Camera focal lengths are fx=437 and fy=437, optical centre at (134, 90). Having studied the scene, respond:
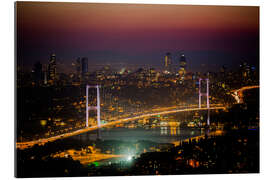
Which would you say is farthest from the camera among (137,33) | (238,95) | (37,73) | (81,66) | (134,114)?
(238,95)

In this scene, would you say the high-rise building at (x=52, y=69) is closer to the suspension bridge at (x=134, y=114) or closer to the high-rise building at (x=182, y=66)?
the suspension bridge at (x=134, y=114)

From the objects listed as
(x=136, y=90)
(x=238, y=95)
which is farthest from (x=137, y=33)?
(x=238, y=95)

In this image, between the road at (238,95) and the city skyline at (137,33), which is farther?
the road at (238,95)

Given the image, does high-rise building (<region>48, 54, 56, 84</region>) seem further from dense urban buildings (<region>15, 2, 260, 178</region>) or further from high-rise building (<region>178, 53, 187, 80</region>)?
high-rise building (<region>178, 53, 187, 80</region>)

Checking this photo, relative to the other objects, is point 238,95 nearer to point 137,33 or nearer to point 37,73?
point 137,33

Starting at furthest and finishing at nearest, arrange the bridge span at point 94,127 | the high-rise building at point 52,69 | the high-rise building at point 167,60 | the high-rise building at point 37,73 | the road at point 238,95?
the road at point 238,95 < the high-rise building at point 167,60 < the high-rise building at point 52,69 < the high-rise building at point 37,73 < the bridge span at point 94,127

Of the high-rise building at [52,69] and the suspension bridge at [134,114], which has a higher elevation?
the high-rise building at [52,69]

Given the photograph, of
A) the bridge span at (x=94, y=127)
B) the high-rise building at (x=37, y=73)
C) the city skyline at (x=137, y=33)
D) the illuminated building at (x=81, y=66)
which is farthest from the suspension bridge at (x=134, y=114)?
the high-rise building at (x=37, y=73)

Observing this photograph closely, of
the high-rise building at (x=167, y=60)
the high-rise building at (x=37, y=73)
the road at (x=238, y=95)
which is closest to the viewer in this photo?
the high-rise building at (x=37, y=73)

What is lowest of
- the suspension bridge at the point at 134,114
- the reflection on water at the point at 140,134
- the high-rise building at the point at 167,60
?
the reflection on water at the point at 140,134
